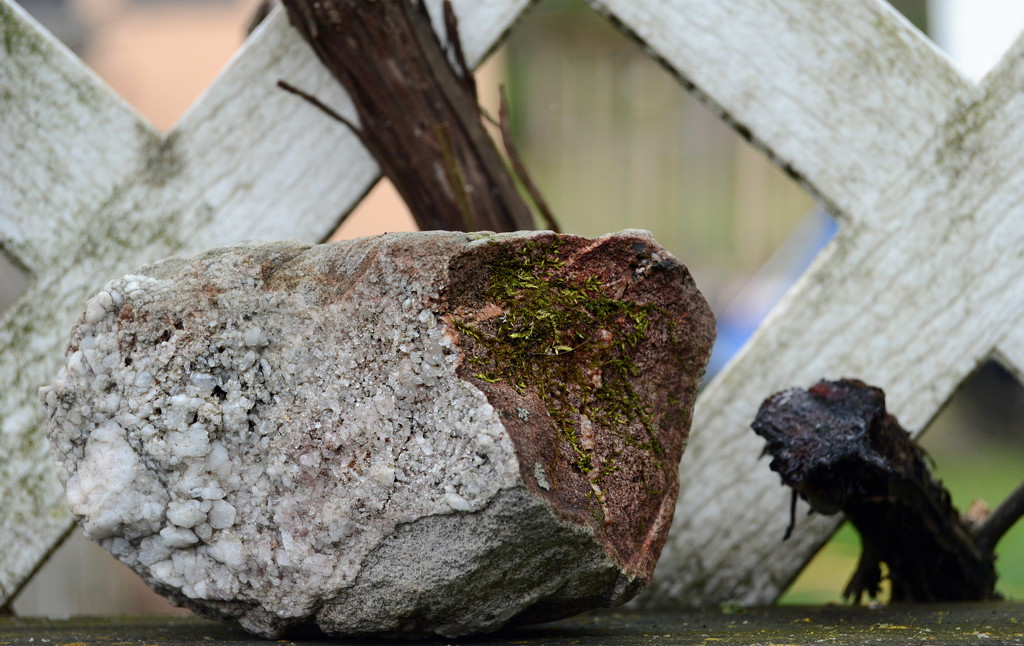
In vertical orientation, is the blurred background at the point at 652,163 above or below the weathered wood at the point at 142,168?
above

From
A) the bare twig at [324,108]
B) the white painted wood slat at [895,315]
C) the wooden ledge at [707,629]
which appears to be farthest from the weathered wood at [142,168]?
the white painted wood slat at [895,315]

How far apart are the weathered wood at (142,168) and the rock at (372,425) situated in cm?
51

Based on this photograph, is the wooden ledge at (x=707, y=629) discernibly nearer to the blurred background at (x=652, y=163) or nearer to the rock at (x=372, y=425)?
the rock at (x=372, y=425)

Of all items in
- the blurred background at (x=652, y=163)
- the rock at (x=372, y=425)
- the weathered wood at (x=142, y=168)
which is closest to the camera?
the rock at (x=372, y=425)

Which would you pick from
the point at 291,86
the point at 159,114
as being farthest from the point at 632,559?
the point at 159,114

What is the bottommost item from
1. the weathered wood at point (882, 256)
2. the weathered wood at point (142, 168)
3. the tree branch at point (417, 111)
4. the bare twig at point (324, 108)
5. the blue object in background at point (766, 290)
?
the weathered wood at point (142, 168)

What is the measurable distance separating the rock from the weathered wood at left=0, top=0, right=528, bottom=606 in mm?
507

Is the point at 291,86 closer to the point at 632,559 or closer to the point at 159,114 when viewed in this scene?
the point at 632,559

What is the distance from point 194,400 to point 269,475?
0.37 ft

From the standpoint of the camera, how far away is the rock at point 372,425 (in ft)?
3.16

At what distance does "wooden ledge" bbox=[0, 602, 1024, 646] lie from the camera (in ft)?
3.36

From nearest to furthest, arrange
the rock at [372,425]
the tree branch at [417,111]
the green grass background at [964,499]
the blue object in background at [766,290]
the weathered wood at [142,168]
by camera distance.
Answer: the rock at [372,425]
the tree branch at [417,111]
the weathered wood at [142,168]
the green grass background at [964,499]
the blue object in background at [766,290]

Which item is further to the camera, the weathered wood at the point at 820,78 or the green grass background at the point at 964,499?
the green grass background at the point at 964,499

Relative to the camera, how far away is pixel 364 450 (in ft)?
3.23
